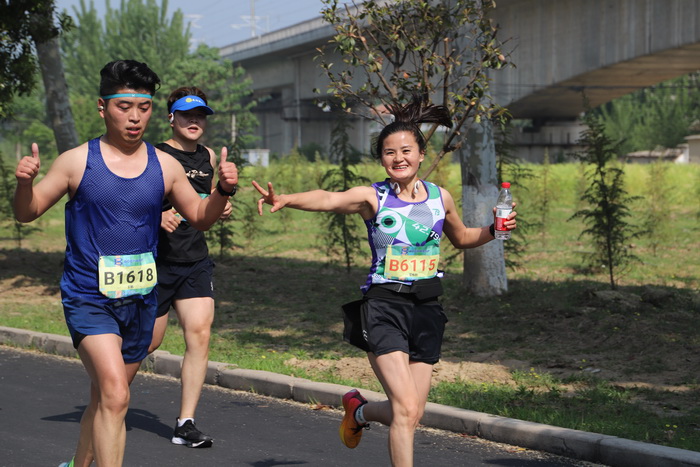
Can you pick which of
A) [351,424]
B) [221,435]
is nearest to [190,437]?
[221,435]

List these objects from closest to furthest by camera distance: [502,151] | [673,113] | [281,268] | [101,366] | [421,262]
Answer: [101,366]
[421,262]
[502,151]
[281,268]
[673,113]

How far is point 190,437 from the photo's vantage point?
6578 mm

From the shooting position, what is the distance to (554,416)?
699cm

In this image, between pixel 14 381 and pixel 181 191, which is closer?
pixel 181 191

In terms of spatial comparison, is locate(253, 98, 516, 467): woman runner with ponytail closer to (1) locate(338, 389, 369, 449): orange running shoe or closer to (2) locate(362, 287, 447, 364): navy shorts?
(2) locate(362, 287, 447, 364): navy shorts

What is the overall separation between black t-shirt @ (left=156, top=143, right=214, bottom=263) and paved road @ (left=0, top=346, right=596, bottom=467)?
121 cm

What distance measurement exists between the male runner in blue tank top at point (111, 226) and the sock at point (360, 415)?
149 centimetres

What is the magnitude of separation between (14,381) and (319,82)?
4371 centimetres

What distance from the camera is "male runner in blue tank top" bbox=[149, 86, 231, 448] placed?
6.67 m

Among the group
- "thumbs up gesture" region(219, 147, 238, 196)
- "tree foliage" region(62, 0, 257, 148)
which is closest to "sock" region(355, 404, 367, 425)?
"thumbs up gesture" region(219, 147, 238, 196)

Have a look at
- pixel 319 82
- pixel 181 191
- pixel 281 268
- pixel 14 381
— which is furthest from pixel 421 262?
pixel 319 82

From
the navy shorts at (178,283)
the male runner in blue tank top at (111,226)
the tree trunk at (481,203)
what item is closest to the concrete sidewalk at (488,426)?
the navy shorts at (178,283)

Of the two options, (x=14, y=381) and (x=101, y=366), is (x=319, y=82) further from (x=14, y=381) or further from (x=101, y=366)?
(x=101, y=366)

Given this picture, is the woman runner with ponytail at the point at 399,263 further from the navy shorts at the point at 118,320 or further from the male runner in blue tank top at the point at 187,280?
the male runner in blue tank top at the point at 187,280
